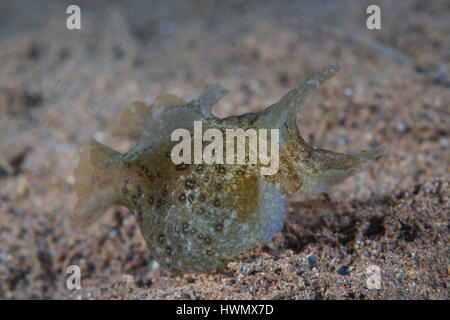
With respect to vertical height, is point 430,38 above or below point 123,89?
above

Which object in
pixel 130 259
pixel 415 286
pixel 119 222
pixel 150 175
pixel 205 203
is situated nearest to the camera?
pixel 415 286

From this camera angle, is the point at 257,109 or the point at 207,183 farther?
the point at 257,109

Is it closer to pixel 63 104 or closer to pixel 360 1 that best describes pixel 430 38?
pixel 360 1
